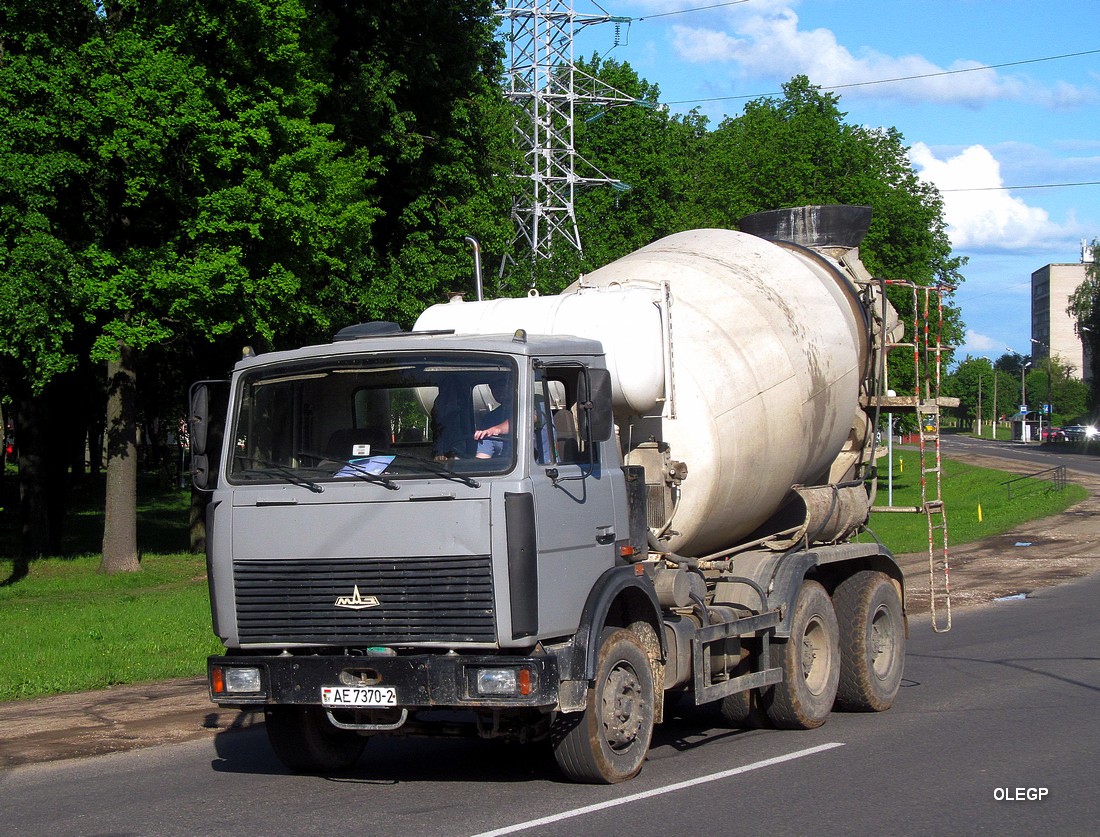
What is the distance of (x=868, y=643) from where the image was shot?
10484 millimetres

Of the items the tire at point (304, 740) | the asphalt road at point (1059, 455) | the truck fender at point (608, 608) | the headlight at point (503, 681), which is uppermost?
the truck fender at point (608, 608)

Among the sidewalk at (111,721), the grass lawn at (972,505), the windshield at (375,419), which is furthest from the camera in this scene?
the grass lawn at (972,505)

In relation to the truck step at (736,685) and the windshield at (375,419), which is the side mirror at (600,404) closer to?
the windshield at (375,419)

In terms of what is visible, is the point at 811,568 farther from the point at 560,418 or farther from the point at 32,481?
the point at 32,481

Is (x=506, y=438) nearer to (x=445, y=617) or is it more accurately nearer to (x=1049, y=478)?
(x=445, y=617)

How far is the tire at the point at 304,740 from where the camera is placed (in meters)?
8.12

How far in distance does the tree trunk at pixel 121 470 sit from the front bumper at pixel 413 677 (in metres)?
17.4

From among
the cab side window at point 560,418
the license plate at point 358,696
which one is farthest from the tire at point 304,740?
the cab side window at point 560,418

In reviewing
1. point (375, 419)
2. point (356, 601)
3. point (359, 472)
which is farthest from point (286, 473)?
point (356, 601)

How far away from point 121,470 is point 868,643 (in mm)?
16763

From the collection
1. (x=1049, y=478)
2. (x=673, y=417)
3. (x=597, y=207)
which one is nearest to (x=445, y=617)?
(x=673, y=417)

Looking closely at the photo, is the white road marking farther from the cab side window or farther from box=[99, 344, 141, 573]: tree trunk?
box=[99, 344, 141, 573]: tree trunk

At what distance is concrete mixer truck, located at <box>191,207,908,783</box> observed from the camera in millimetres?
6906

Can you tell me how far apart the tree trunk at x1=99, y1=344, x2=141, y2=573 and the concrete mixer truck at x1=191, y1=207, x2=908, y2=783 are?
16.1 metres
